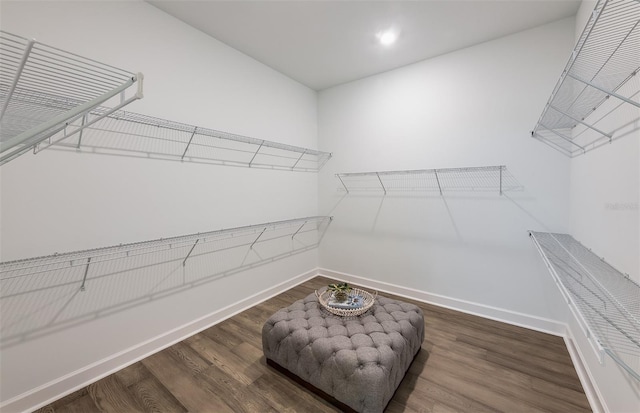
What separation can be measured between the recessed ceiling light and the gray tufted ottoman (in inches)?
97.9

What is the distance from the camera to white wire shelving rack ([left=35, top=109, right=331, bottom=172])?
1813 millimetres

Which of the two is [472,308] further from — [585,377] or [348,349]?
[348,349]

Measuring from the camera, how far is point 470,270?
271cm

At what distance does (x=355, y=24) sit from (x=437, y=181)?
179cm

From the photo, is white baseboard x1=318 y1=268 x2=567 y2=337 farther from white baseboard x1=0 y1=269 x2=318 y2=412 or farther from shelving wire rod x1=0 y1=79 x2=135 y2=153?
shelving wire rod x1=0 y1=79 x2=135 y2=153

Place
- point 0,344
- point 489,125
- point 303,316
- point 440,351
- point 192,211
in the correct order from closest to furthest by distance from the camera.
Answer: point 0,344, point 303,316, point 440,351, point 192,211, point 489,125

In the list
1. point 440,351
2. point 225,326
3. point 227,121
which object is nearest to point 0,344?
point 225,326

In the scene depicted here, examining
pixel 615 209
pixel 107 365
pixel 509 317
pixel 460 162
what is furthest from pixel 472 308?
pixel 107 365

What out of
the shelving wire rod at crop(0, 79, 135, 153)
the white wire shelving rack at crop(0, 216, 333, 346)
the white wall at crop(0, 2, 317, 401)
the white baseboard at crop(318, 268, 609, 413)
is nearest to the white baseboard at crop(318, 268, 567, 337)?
the white baseboard at crop(318, 268, 609, 413)

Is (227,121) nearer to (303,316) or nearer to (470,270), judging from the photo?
(303,316)

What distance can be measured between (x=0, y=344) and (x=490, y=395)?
3.02 m

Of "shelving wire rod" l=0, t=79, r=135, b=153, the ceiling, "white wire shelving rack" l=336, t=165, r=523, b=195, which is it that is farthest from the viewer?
"white wire shelving rack" l=336, t=165, r=523, b=195

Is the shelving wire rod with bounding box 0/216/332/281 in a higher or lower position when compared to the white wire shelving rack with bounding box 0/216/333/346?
higher

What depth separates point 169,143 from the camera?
2.21 metres
